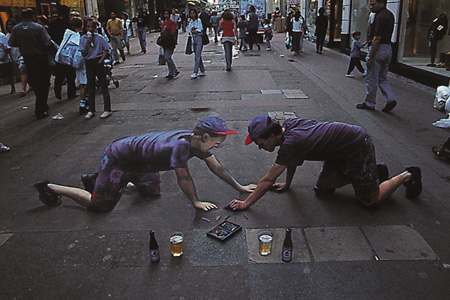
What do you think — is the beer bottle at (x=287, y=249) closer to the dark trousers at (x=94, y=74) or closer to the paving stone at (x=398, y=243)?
the paving stone at (x=398, y=243)

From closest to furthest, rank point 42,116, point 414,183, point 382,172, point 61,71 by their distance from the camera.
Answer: point 414,183, point 382,172, point 42,116, point 61,71

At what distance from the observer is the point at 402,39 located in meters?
11.4

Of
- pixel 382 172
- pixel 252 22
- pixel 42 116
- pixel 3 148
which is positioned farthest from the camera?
pixel 252 22

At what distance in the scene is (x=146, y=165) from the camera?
371 centimetres

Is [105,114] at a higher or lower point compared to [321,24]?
lower

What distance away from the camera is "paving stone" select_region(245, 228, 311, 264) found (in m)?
3.07

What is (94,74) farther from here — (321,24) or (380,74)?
(321,24)

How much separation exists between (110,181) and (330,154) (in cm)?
211

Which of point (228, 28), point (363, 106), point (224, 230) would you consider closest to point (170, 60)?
point (228, 28)

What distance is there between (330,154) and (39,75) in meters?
6.07

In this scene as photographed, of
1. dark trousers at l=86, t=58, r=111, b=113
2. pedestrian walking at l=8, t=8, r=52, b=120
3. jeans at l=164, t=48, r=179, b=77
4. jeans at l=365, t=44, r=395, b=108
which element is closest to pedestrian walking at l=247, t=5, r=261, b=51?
jeans at l=164, t=48, r=179, b=77

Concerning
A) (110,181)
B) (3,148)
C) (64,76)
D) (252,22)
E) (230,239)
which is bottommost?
(230,239)

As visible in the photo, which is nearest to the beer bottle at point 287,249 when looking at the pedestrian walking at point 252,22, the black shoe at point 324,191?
the black shoe at point 324,191

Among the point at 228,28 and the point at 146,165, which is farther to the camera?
the point at 228,28
